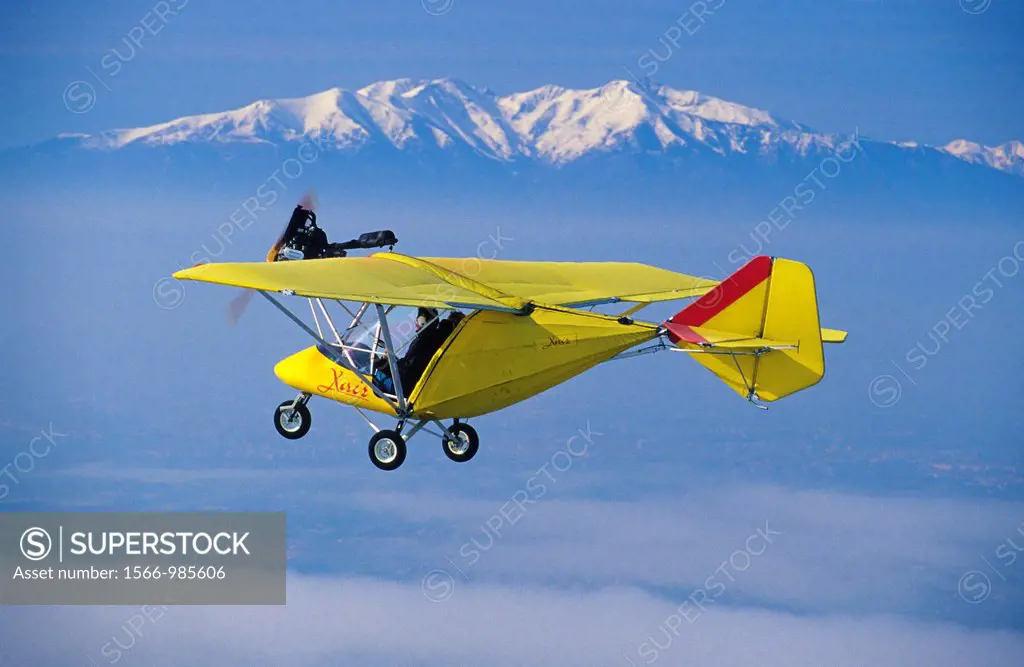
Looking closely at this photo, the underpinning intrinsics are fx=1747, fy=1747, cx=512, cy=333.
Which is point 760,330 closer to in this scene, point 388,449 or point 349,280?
point 388,449

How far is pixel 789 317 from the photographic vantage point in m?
28.9

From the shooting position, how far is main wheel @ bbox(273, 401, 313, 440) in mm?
32406

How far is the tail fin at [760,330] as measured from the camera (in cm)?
2884

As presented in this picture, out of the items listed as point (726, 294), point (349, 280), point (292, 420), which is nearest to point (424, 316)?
point (349, 280)

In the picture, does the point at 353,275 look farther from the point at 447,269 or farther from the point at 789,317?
the point at 789,317

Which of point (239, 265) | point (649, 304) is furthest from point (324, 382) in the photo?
point (649, 304)

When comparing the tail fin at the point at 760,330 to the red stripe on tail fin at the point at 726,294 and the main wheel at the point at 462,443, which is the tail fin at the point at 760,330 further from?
the main wheel at the point at 462,443

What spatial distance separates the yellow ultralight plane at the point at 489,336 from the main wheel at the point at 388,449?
0.02m

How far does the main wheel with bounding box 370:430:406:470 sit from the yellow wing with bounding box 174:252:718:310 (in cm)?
270

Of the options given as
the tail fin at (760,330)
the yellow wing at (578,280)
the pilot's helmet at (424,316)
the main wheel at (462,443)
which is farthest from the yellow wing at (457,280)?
the tail fin at (760,330)

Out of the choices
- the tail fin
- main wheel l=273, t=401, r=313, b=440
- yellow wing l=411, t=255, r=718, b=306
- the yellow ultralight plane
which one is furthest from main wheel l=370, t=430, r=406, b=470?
the tail fin

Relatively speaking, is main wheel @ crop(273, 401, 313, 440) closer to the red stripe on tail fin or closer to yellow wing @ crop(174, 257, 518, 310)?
→ yellow wing @ crop(174, 257, 518, 310)

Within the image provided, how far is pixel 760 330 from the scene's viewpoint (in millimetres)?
29156

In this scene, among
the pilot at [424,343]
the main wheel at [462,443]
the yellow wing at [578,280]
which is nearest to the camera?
the pilot at [424,343]
